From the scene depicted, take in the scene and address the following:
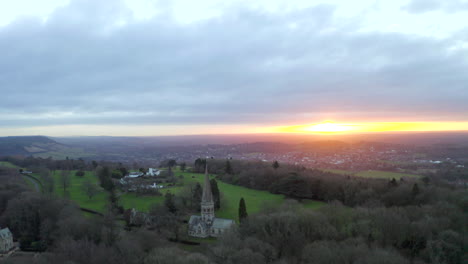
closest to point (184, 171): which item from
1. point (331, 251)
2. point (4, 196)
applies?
point (4, 196)

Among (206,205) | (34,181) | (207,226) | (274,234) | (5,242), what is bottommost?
(5,242)

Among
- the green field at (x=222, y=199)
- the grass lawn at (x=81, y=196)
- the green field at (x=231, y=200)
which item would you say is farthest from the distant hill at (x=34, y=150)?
the green field at (x=231, y=200)

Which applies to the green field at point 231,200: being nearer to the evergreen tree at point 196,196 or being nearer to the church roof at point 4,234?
the evergreen tree at point 196,196

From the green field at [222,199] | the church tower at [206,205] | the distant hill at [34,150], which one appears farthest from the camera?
the distant hill at [34,150]

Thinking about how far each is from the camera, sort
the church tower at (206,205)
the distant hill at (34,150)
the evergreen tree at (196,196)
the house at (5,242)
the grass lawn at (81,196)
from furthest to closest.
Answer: the distant hill at (34,150) → the grass lawn at (81,196) → the evergreen tree at (196,196) → the church tower at (206,205) → the house at (5,242)

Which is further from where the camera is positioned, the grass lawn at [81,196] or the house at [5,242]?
the grass lawn at [81,196]

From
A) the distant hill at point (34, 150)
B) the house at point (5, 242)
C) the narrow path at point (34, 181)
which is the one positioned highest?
the distant hill at point (34, 150)

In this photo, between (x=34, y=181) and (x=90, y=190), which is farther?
(x=34, y=181)

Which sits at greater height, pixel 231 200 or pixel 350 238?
pixel 350 238

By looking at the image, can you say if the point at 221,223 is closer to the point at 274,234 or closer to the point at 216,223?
the point at 216,223

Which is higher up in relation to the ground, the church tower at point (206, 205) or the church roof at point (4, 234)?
the church tower at point (206, 205)

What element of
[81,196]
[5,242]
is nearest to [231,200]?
[81,196]
